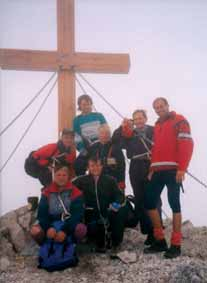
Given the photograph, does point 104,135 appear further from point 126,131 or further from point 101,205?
point 101,205

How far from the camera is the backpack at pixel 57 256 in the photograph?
14.6 ft

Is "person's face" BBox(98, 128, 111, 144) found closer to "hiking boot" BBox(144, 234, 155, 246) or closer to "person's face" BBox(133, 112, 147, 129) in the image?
"person's face" BBox(133, 112, 147, 129)

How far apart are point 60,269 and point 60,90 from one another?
8.81 feet

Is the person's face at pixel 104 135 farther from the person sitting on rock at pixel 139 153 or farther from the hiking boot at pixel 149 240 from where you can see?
the hiking boot at pixel 149 240

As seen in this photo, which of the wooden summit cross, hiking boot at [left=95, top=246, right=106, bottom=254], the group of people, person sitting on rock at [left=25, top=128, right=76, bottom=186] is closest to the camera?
the group of people

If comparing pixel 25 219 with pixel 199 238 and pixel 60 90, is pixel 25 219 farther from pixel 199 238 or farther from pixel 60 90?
pixel 199 238

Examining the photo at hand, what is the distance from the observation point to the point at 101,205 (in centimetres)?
511

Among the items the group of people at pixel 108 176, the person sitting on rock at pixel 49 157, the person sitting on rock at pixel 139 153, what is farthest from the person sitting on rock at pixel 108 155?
the person sitting on rock at pixel 49 157

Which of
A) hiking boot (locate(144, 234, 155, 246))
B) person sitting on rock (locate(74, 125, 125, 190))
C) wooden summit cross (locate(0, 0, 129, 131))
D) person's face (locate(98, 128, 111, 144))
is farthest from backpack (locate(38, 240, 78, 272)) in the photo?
wooden summit cross (locate(0, 0, 129, 131))

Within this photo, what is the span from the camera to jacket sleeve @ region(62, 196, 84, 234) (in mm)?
4703

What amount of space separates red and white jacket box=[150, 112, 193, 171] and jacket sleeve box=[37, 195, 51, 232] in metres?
1.45

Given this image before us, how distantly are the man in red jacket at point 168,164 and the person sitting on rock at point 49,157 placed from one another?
1236mm

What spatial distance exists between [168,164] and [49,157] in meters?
1.69

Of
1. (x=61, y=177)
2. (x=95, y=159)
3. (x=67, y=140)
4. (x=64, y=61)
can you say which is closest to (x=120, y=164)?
(x=95, y=159)
